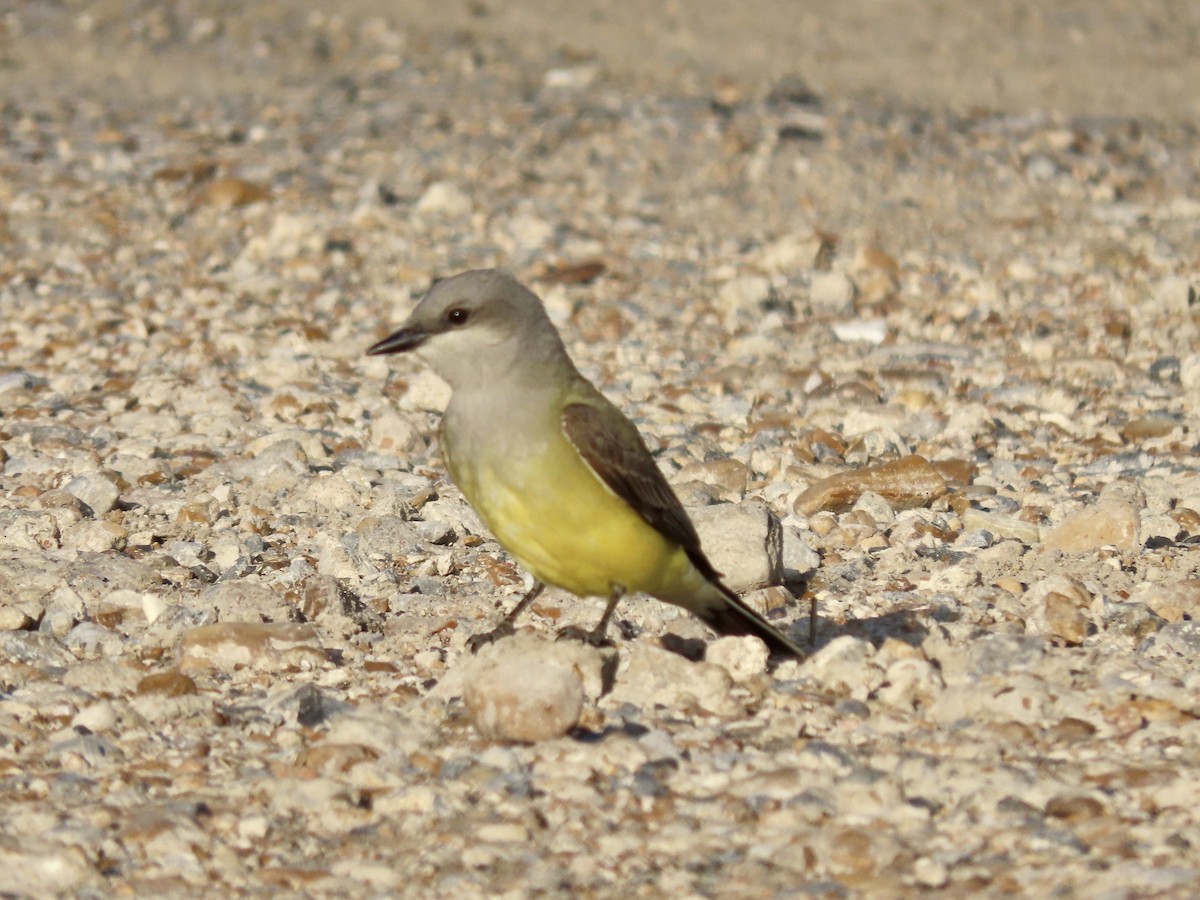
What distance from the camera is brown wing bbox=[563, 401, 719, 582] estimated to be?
5.47 metres

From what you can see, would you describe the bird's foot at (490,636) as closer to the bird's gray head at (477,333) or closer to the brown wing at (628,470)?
the brown wing at (628,470)

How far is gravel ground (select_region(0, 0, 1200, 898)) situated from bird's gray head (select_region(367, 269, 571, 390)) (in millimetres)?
885

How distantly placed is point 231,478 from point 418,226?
426 cm

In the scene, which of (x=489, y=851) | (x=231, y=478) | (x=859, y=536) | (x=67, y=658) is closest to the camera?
(x=489, y=851)

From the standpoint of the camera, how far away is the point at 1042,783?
466cm

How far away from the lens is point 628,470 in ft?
18.1

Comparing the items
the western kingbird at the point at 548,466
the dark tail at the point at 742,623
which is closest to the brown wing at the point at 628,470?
the western kingbird at the point at 548,466

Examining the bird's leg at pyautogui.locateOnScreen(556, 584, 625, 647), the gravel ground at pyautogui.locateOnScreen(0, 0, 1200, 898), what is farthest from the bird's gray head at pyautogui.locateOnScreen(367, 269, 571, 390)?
the gravel ground at pyautogui.locateOnScreen(0, 0, 1200, 898)

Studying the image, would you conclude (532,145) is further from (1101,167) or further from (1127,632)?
(1127,632)

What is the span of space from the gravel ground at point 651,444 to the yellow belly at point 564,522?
0.86 ft

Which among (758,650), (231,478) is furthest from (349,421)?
(758,650)

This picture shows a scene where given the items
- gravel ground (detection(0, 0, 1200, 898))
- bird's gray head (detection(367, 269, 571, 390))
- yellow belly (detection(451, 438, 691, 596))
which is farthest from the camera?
bird's gray head (detection(367, 269, 571, 390))

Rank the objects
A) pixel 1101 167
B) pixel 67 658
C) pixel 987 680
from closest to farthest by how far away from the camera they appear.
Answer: pixel 987 680 < pixel 67 658 < pixel 1101 167

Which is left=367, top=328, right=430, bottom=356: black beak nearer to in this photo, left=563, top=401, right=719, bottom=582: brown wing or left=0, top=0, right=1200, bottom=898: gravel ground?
left=563, top=401, right=719, bottom=582: brown wing
